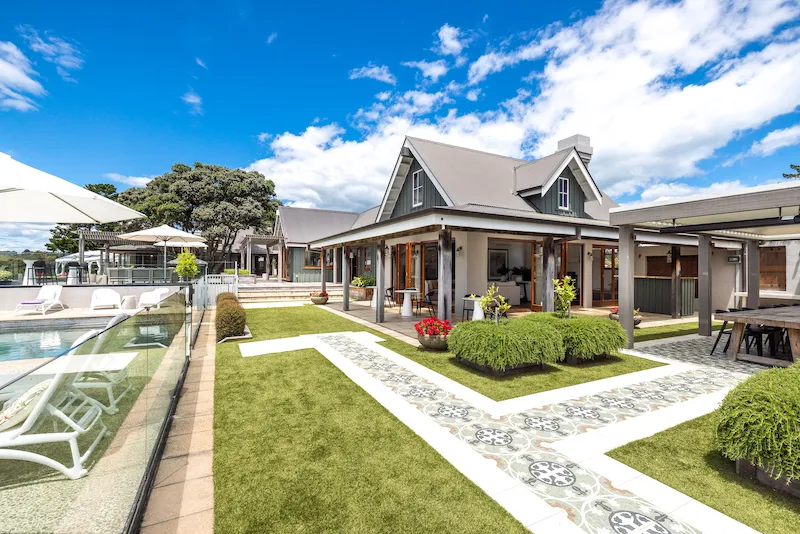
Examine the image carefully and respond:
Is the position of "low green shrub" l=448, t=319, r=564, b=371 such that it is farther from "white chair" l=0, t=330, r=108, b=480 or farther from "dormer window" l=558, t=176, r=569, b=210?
"dormer window" l=558, t=176, r=569, b=210

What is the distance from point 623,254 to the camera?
26.5 feet

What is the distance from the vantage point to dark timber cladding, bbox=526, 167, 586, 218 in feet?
45.6

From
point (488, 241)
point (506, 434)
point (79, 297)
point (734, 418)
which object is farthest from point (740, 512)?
point (79, 297)

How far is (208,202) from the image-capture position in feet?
106

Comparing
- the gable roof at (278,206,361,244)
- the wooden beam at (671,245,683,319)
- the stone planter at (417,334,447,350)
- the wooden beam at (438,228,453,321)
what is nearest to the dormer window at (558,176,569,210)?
the wooden beam at (671,245,683,319)

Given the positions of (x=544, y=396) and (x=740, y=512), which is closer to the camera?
(x=740, y=512)

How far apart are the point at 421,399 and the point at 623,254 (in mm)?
6254

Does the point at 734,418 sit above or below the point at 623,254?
below

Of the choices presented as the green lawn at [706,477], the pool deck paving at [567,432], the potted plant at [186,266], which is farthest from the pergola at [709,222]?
the potted plant at [186,266]

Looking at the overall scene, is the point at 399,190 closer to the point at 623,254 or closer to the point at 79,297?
the point at 623,254

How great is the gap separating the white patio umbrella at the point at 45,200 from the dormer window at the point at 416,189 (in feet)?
31.9

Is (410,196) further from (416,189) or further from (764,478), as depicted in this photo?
(764,478)

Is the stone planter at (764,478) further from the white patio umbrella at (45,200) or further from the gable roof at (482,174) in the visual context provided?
the gable roof at (482,174)

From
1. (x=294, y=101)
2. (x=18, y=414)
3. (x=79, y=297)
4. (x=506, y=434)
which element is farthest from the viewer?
(x=294, y=101)
